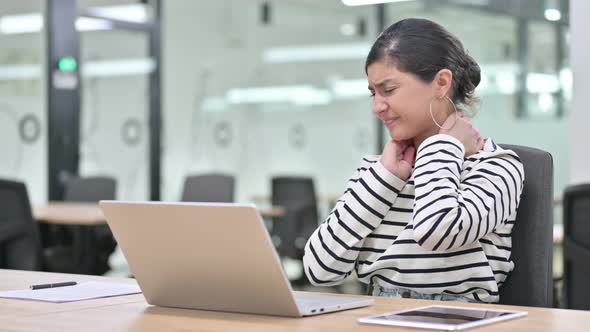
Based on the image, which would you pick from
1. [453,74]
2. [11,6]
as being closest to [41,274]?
[453,74]

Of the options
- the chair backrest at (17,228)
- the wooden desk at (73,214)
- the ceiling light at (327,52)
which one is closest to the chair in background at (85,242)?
the wooden desk at (73,214)

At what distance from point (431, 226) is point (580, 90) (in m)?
2.60

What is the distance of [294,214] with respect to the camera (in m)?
6.54

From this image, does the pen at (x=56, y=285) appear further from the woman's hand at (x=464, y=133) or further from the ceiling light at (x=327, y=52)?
the ceiling light at (x=327, y=52)

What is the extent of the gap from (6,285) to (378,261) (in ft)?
2.67

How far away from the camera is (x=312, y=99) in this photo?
8.04 meters

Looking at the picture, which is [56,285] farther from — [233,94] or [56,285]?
[233,94]

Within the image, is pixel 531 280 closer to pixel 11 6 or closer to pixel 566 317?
pixel 566 317

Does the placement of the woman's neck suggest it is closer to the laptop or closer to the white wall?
the laptop

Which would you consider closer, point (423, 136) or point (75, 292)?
point (75, 292)

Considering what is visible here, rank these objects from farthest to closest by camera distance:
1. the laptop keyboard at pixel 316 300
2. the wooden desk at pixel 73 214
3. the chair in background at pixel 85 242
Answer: the chair in background at pixel 85 242
the wooden desk at pixel 73 214
the laptop keyboard at pixel 316 300

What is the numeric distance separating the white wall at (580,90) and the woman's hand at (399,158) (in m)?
2.35

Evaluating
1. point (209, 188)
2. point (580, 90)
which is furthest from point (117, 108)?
point (580, 90)

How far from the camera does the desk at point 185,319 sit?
56.4 inches
